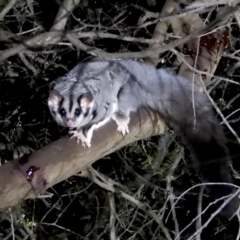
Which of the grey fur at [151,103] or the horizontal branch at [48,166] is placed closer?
the horizontal branch at [48,166]

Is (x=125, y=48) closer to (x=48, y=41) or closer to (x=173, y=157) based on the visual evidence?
(x=173, y=157)

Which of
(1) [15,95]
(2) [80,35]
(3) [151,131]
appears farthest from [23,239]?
(2) [80,35]

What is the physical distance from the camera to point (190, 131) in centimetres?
224

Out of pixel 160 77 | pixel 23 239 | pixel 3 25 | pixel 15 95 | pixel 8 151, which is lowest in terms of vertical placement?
pixel 23 239

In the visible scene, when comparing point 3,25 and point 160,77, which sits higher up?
point 3,25

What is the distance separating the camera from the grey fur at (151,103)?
212 cm

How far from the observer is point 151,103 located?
2295 mm

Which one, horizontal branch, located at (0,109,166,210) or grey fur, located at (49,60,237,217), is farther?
grey fur, located at (49,60,237,217)

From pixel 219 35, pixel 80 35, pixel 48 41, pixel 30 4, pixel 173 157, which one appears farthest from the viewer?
pixel 173 157

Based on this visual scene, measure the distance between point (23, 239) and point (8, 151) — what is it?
17.2 inches

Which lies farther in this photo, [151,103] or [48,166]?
[151,103]

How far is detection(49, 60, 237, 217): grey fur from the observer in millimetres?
2123

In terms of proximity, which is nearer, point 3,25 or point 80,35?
point 80,35

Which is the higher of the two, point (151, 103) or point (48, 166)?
point (48, 166)
